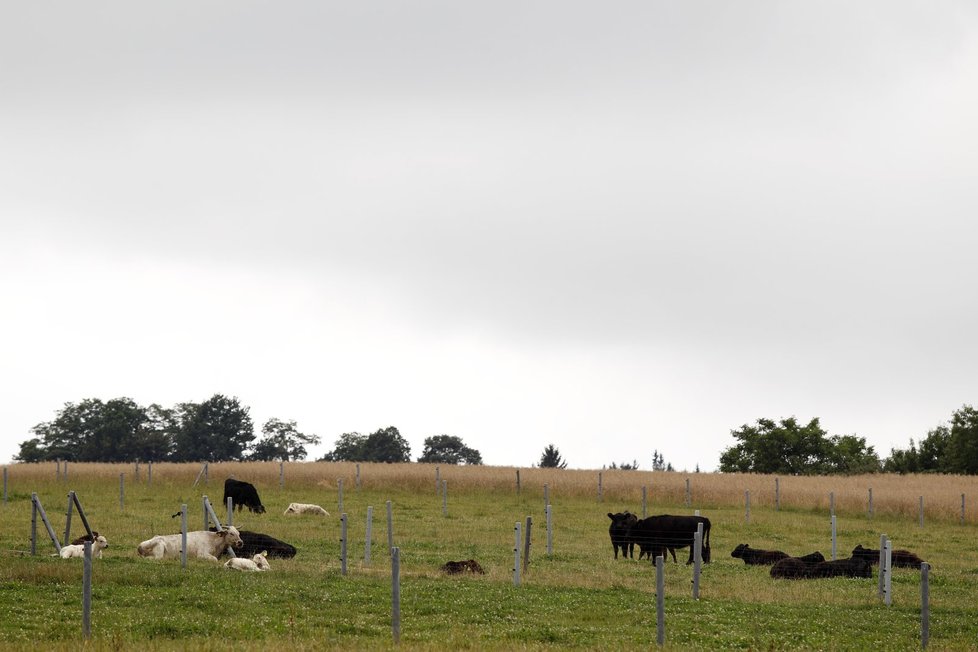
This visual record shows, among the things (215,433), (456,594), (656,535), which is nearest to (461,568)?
(456,594)

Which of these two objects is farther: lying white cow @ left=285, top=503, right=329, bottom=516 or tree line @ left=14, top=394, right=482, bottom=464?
tree line @ left=14, top=394, right=482, bottom=464

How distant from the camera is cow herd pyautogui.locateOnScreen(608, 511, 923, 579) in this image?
27.8 meters

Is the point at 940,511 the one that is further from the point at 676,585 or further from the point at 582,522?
the point at 676,585

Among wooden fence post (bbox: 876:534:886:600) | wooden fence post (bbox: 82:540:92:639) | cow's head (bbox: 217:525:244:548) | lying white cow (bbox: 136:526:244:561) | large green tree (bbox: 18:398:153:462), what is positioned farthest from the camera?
large green tree (bbox: 18:398:153:462)

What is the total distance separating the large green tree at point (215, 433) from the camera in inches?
4624

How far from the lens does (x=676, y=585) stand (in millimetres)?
25297

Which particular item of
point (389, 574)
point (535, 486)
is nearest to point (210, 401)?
point (535, 486)

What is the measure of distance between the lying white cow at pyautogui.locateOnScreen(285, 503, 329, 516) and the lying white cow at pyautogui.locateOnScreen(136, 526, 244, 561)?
15.3 metres

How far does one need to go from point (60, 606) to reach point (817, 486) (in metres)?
43.3

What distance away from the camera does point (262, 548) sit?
94.7ft

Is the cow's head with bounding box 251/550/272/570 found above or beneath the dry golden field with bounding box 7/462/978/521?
beneath

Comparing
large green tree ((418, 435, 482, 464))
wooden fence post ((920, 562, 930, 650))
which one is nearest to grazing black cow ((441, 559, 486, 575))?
wooden fence post ((920, 562, 930, 650))

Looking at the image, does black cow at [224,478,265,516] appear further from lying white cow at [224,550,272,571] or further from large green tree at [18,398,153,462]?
large green tree at [18,398,153,462]

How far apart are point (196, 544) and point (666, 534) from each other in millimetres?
12713
